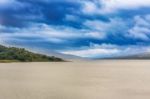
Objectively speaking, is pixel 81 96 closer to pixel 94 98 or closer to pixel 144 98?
pixel 94 98

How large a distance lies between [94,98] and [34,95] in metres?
6.47

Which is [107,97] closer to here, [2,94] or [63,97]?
[63,97]

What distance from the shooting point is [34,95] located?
122 feet

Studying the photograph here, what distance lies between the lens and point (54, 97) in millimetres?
35562

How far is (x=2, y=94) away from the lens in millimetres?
37688

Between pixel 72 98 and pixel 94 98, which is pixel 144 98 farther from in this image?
pixel 72 98

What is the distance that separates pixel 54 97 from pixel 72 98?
73.6 inches

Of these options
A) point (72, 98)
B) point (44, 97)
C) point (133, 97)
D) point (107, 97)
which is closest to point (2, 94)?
point (44, 97)

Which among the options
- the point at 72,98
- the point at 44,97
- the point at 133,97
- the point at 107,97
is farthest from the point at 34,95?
the point at 133,97

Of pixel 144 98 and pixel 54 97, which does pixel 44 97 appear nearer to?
pixel 54 97

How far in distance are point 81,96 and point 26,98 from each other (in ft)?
21.0

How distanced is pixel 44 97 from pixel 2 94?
5185 mm

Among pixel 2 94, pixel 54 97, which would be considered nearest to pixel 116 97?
pixel 54 97

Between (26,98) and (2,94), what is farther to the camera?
(2,94)
